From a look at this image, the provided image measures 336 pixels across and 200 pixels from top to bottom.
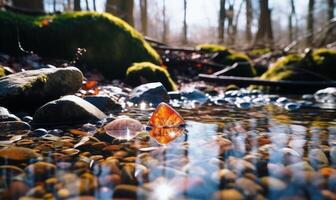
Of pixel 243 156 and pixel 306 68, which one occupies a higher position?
pixel 306 68

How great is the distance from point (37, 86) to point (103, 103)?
0.78 metres

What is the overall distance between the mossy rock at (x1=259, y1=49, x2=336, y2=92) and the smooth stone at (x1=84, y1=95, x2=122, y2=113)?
4.04m

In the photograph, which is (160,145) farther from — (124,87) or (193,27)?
(193,27)

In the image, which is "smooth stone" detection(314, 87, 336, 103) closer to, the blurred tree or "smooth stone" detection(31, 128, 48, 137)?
"smooth stone" detection(31, 128, 48, 137)

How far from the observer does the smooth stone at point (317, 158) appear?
1.95m

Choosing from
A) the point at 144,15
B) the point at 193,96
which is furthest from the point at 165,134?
the point at 144,15

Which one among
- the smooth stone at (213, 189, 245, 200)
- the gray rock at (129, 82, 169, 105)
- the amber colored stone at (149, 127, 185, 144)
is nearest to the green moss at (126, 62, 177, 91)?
the gray rock at (129, 82, 169, 105)

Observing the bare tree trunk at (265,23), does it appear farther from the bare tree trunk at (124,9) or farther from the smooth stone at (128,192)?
the smooth stone at (128,192)

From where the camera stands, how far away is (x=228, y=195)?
1516 mm

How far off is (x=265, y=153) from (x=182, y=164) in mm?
596

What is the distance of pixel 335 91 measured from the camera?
234 inches

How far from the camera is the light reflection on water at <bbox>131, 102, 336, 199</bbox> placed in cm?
161

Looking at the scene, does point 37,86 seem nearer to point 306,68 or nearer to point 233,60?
point 306,68

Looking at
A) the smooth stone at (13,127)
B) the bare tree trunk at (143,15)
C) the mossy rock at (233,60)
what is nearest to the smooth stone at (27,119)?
the smooth stone at (13,127)
